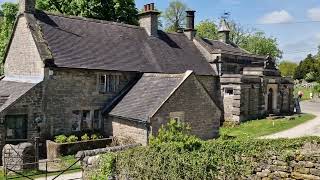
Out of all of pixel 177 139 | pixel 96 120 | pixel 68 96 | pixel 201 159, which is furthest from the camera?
pixel 96 120

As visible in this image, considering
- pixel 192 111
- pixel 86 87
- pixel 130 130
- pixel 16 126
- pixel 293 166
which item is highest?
pixel 86 87

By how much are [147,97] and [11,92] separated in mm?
8249

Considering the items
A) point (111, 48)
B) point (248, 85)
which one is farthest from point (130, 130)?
point (248, 85)

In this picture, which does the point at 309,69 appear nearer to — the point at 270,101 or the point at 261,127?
the point at 270,101

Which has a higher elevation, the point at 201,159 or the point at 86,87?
the point at 86,87

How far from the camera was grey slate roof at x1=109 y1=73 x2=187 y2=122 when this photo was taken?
2305cm

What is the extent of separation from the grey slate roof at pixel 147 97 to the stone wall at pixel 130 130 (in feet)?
1.43

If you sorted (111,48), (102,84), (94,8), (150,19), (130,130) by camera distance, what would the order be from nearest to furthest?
(130,130)
(102,84)
(111,48)
(150,19)
(94,8)

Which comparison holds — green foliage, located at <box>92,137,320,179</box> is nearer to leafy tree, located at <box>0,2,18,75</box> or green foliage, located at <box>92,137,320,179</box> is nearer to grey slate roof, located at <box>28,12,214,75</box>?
grey slate roof, located at <box>28,12,214,75</box>

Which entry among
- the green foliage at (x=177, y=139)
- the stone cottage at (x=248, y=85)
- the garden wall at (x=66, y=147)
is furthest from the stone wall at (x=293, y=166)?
the stone cottage at (x=248, y=85)

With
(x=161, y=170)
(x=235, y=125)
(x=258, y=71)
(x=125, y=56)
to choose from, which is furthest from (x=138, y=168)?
(x=258, y=71)

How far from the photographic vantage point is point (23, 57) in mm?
26141

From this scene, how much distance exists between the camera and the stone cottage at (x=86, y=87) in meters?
23.0

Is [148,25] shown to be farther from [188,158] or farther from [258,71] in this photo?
[188,158]
